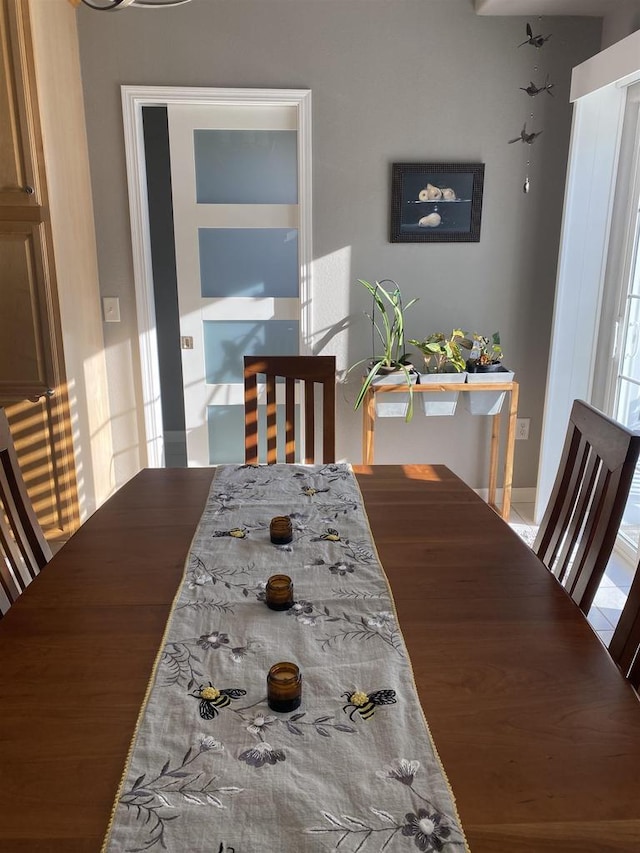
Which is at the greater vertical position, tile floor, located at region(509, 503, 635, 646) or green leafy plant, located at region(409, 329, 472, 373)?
green leafy plant, located at region(409, 329, 472, 373)

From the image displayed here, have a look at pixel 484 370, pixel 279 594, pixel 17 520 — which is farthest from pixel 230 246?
pixel 279 594

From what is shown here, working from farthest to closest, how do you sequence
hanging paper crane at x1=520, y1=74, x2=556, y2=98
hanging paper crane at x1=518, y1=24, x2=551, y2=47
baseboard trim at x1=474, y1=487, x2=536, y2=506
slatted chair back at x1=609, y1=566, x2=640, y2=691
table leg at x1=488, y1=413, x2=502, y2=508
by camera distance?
baseboard trim at x1=474, y1=487, x2=536, y2=506
table leg at x1=488, y1=413, x2=502, y2=508
hanging paper crane at x1=520, y1=74, x2=556, y2=98
hanging paper crane at x1=518, y1=24, x2=551, y2=47
slatted chair back at x1=609, y1=566, x2=640, y2=691

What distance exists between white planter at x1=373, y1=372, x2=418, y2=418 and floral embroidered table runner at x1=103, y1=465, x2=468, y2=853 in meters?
1.76

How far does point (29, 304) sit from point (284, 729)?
2.28m

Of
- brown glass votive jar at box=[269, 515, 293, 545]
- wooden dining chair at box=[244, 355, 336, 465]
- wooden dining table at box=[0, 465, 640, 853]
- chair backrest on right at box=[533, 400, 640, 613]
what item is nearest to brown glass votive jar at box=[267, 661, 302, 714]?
wooden dining table at box=[0, 465, 640, 853]

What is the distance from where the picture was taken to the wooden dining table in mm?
847

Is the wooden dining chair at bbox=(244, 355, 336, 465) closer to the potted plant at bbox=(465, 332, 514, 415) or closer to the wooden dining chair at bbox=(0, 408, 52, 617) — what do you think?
the wooden dining chair at bbox=(0, 408, 52, 617)

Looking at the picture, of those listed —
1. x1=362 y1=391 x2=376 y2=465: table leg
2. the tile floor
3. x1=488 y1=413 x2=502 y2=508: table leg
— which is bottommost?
the tile floor

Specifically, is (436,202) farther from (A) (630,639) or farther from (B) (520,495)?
(A) (630,639)

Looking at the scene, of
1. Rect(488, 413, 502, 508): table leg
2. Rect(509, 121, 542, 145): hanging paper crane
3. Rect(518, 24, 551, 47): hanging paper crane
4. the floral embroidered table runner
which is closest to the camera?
the floral embroidered table runner

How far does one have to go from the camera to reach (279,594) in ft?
4.20

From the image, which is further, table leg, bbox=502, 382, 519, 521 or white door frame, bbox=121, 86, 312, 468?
table leg, bbox=502, 382, 519, 521

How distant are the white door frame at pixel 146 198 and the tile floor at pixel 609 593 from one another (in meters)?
1.44

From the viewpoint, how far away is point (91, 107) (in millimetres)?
3156
